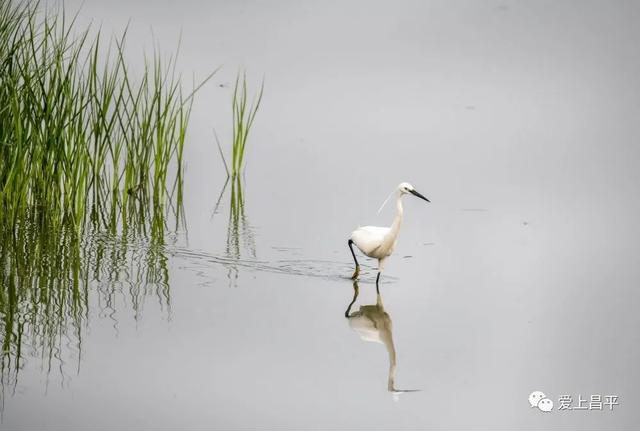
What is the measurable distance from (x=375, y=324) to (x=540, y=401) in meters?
1.22

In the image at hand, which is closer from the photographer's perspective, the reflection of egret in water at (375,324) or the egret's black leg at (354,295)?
the reflection of egret in water at (375,324)

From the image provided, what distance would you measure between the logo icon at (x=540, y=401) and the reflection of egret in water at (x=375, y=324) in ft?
2.04

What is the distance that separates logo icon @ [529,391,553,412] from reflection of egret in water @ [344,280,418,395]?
2.04 feet

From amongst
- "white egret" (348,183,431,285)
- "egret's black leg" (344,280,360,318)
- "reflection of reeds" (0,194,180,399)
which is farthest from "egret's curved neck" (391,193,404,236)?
"reflection of reeds" (0,194,180,399)

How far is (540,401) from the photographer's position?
16.0ft

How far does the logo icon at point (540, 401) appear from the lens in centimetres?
482

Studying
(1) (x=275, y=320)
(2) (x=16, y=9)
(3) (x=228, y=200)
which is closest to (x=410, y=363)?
(1) (x=275, y=320)

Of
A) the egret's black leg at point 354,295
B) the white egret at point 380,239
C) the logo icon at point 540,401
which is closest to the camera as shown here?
the logo icon at point 540,401

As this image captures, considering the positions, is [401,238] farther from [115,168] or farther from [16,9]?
[16,9]

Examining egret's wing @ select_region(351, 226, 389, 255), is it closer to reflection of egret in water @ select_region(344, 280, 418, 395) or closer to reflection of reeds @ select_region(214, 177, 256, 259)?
reflection of egret in water @ select_region(344, 280, 418, 395)

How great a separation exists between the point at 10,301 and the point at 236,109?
4.66 metres

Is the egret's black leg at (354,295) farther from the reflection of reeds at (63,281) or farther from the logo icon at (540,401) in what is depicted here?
the logo icon at (540,401)

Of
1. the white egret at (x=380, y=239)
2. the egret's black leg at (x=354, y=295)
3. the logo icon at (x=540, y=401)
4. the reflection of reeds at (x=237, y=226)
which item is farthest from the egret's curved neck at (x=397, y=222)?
the logo icon at (x=540, y=401)

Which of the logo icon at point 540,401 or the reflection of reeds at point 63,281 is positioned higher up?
the reflection of reeds at point 63,281
